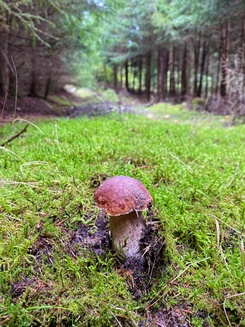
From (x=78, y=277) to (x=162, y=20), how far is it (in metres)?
13.5

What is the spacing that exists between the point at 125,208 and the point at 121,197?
0.07m

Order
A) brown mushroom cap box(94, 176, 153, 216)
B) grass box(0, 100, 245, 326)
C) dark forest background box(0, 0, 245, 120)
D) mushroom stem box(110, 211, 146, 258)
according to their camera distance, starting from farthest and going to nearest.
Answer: dark forest background box(0, 0, 245, 120)
mushroom stem box(110, 211, 146, 258)
brown mushroom cap box(94, 176, 153, 216)
grass box(0, 100, 245, 326)

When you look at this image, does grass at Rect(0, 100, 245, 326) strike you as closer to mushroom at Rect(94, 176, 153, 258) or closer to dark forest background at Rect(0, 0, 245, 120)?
mushroom at Rect(94, 176, 153, 258)

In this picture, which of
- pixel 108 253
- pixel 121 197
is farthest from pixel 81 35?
pixel 108 253

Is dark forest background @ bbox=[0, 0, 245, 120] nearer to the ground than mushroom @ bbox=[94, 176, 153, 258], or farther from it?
farther from it

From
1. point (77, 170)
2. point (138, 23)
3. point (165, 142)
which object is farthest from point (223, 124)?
point (138, 23)

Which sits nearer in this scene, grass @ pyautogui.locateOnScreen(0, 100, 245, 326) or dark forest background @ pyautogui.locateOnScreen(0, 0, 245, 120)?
grass @ pyautogui.locateOnScreen(0, 100, 245, 326)

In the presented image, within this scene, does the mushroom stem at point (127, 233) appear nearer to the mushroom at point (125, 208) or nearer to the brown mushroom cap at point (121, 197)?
the mushroom at point (125, 208)

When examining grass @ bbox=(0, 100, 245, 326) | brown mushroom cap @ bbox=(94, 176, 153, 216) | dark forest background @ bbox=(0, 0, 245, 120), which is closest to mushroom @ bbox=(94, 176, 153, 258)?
brown mushroom cap @ bbox=(94, 176, 153, 216)

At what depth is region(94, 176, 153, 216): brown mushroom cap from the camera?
1.36 m

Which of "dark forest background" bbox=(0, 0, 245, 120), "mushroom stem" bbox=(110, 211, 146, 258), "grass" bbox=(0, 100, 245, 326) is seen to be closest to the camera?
"grass" bbox=(0, 100, 245, 326)

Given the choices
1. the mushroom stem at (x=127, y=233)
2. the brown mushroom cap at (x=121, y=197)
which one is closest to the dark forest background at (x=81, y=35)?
the brown mushroom cap at (x=121, y=197)

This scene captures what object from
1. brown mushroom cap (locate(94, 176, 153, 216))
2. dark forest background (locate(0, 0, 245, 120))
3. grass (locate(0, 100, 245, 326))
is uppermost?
dark forest background (locate(0, 0, 245, 120))

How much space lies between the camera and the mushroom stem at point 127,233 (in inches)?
59.1
